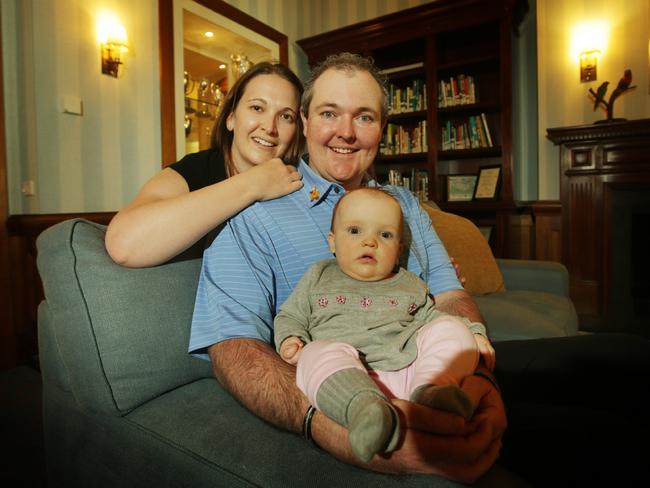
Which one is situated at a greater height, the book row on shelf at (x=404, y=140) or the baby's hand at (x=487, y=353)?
the book row on shelf at (x=404, y=140)

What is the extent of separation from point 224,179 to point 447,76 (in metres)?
3.27

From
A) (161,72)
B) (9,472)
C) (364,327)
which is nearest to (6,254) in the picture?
(9,472)

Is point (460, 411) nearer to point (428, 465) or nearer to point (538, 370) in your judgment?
point (428, 465)

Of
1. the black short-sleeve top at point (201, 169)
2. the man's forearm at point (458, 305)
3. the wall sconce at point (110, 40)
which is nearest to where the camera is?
the man's forearm at point (458, 305)

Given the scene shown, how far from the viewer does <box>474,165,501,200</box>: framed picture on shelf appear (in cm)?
379

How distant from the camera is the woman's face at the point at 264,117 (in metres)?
1.53

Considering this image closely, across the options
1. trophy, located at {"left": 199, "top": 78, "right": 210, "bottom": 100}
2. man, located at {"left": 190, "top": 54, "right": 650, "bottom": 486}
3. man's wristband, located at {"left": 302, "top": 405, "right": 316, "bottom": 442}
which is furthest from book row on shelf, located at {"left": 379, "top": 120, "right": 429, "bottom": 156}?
man's wristband, located at {"left": 302, "top": 405, "right": 316, "bottom": 442}

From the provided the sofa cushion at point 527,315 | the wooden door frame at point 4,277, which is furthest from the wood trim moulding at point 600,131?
the wooden door frame at point 4,277

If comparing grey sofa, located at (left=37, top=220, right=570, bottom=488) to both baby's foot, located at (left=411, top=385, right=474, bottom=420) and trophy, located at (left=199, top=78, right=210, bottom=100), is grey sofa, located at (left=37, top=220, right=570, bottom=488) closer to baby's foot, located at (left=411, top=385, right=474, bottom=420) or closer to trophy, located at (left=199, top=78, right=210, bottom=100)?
baby's foot, located at (left=411, top=385, right=474, bottom=420)

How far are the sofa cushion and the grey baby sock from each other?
1.08m

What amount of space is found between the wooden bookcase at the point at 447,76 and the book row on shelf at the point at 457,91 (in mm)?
37

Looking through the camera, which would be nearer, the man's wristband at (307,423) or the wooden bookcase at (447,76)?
the man's wristband at (307,423)

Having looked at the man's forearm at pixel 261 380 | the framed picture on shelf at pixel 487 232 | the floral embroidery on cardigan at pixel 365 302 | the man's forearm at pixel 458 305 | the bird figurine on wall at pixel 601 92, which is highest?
the bird figurine on wall at pixel 601 92

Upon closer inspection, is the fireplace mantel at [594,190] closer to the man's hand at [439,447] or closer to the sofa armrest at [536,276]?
the sofa armrest at [536,276]
